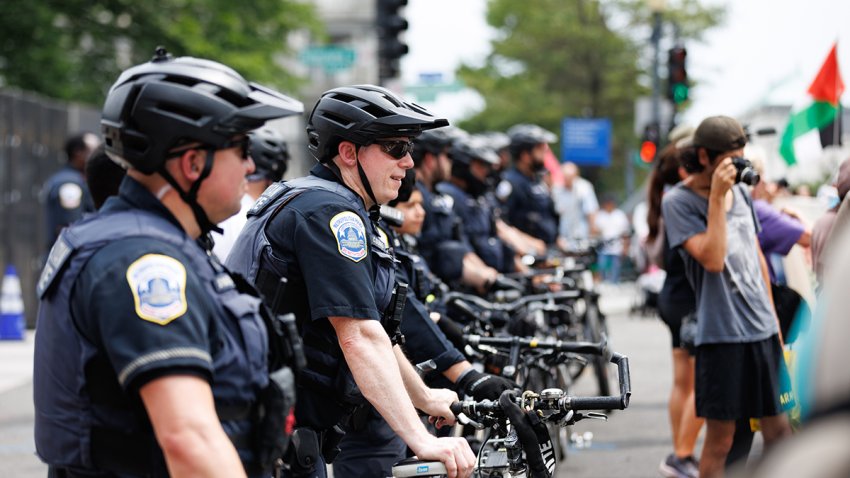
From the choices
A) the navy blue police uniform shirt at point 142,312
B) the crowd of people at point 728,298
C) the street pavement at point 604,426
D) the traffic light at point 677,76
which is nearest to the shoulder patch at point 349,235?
the navy blue police uniform shirt at point 142,312

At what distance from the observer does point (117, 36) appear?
30688mm

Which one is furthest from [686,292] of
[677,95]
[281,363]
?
[677,95]

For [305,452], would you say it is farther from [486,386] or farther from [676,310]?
[676,310]

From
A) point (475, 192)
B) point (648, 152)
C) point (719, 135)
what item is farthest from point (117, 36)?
point (719, 135)

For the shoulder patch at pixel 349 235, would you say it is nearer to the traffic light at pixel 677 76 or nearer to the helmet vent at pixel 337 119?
the helmet vent at pixel 337 119

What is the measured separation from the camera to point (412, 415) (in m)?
3.83

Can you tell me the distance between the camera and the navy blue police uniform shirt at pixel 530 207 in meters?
13.3

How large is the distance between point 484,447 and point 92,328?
1864mm

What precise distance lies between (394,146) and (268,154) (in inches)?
107

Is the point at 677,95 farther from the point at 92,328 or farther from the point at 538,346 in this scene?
the point at 92,328

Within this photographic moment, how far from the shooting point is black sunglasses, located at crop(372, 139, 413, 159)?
14.0 ft

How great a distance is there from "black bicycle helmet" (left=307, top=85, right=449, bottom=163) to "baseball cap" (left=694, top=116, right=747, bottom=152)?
7.66ft

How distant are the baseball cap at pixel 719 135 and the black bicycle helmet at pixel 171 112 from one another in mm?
3733

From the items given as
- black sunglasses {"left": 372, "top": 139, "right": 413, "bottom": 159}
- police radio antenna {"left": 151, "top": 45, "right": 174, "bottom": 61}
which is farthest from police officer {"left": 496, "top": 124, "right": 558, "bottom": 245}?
police radio antenna {"left": 151, "top": 45, "right": 174, "bottom": 61}
